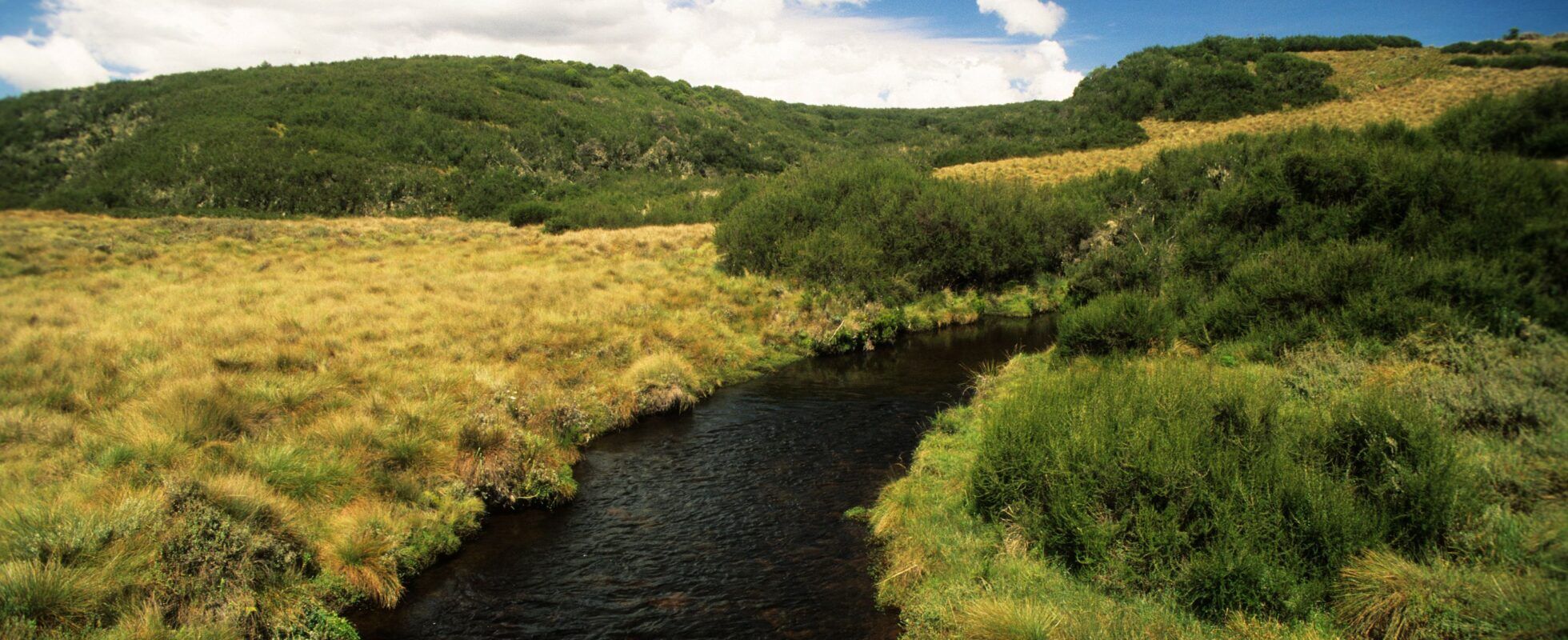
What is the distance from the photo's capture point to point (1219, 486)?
6.85 metres

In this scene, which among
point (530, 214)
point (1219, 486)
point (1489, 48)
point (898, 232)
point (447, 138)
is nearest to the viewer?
point (1219, 486)

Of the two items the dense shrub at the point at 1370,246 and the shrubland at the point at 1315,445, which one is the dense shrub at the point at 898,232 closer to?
the dense shrub at the point at 1370,246

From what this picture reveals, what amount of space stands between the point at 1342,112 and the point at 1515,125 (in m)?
48.0

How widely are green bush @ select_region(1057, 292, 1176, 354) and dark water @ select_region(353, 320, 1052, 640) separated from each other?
3.09m

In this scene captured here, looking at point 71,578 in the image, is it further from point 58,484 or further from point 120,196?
point 120,196

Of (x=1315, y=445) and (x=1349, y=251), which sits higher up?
(x=1349, y=251)

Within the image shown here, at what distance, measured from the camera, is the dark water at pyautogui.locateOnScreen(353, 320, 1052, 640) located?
766cm

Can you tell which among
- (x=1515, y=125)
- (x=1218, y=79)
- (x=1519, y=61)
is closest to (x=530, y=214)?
(x=1515, y=125)

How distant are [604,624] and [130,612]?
4.38 m

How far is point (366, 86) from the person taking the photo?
7969cm

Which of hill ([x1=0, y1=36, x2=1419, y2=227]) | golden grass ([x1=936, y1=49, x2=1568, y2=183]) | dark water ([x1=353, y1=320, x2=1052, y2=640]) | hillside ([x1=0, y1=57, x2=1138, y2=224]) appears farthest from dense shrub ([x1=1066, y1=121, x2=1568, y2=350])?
hillside ([x1=0, y1=57, x2=1138, y2=224])

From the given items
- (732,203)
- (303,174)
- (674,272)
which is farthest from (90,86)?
(674,272)

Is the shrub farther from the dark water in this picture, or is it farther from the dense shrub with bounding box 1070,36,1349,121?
the dense shrub with bounding box 1070,36,1349,121

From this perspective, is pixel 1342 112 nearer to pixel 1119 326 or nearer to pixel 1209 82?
pixel 1209 82
